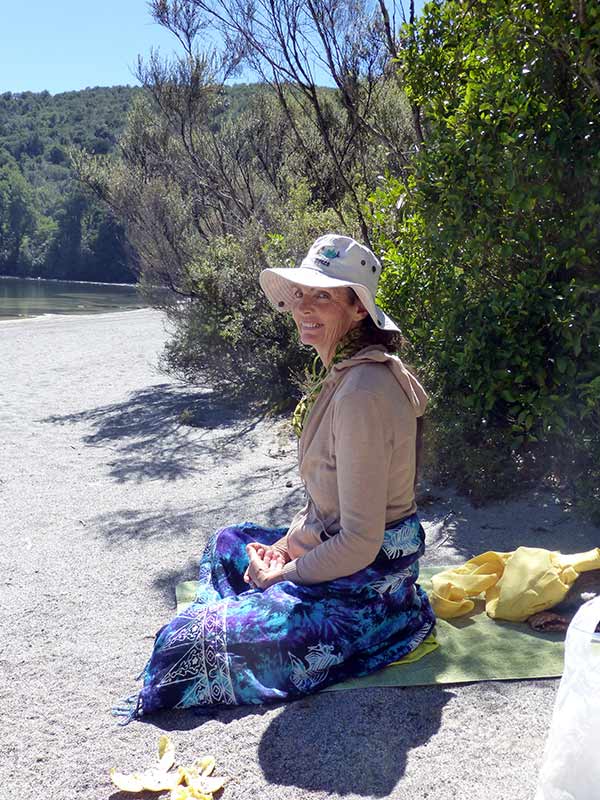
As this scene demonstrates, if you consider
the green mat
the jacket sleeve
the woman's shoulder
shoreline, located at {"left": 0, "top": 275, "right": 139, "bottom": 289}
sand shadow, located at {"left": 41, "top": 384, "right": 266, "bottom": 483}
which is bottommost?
shoreline, located at {"left": 0, "top": 275, "right": 139, "bottom": 289}

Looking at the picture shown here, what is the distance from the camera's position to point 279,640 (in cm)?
294

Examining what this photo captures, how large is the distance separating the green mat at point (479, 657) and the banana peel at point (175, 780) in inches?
21.2

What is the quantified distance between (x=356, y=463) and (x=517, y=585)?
3.73ft

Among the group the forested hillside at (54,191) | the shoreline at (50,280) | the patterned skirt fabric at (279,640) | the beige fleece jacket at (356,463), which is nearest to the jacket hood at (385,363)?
the beige fleece jacket at (356,463)

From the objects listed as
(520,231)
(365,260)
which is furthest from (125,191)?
(365,260)

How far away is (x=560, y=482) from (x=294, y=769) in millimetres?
3118

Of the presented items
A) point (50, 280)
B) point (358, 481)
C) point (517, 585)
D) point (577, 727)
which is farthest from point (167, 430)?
point (50, 280)

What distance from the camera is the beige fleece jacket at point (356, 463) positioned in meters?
2.85

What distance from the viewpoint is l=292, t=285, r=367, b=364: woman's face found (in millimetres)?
3057

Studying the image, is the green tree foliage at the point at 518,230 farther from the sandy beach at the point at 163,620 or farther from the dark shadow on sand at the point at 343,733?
the dark shadow on sand at the point at 343,733

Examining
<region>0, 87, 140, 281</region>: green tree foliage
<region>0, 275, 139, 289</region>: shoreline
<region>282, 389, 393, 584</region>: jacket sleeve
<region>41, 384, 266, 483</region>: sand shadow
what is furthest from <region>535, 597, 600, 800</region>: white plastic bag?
<region>0, 275, 139, 289</region>: shoreline

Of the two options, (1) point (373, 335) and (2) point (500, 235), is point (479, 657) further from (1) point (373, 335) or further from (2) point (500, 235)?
(2) point (500, 235)

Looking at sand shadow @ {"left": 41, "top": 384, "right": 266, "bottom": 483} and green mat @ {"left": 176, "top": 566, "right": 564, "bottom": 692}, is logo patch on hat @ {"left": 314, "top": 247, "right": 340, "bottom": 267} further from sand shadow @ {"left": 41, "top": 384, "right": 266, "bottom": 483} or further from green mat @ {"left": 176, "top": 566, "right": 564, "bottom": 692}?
sand shadow @ {"left": 41, "top": 384, "right": 266, "bottom": 483}

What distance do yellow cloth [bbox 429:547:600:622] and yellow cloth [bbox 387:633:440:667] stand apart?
1.00 feet
